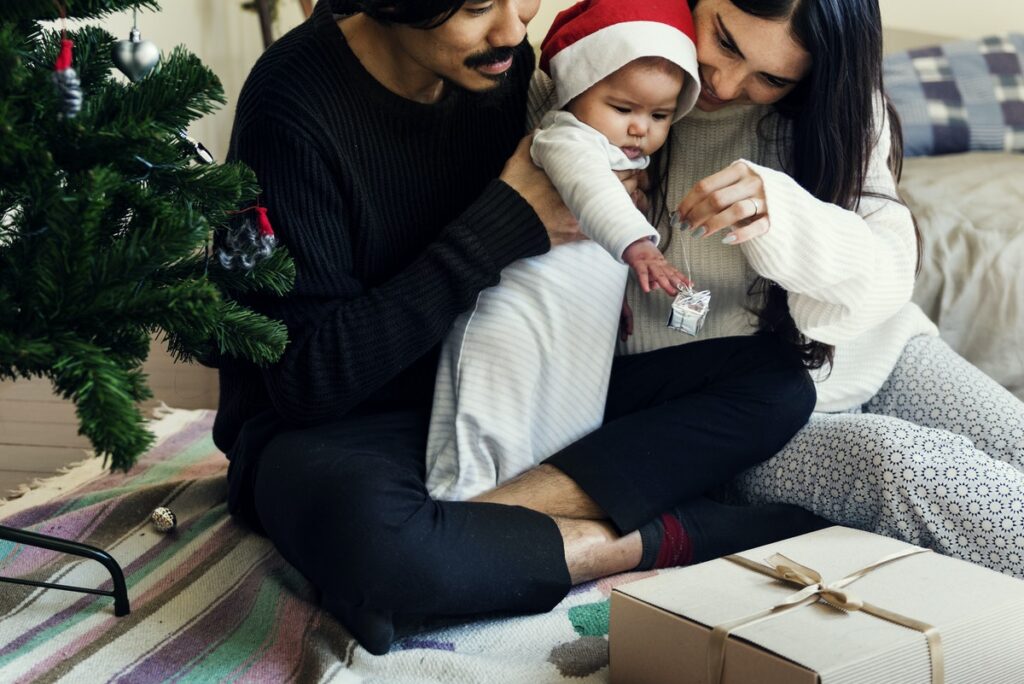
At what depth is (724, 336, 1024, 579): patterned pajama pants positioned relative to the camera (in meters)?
1.21

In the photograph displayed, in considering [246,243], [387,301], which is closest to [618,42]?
[387,301]

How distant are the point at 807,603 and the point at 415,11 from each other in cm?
71

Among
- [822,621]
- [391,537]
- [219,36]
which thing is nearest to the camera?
[822,621]

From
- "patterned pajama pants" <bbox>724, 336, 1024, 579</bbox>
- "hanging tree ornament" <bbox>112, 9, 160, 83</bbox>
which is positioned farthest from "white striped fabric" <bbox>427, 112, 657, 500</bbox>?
"hanging tree ornament" <bbox>112, 9, 160, 83</bbox>

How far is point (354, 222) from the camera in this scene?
128 cm

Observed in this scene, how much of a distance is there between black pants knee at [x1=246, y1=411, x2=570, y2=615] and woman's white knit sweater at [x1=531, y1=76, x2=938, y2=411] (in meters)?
0.40

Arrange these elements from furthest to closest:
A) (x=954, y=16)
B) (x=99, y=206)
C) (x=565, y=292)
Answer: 1. (x=954, y=16)
2. (x=565, y=292)
3. (x=99, y=206)

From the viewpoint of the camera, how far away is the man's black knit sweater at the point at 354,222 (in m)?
1.21

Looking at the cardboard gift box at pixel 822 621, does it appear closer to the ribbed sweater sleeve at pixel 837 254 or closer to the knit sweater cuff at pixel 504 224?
the ribbed sweater sleeve at pixel 837 254

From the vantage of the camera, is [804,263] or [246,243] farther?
[804,263]

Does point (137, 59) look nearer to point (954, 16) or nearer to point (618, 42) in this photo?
point (618, 42)

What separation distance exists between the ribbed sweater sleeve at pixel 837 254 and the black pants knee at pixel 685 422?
0.35 feet

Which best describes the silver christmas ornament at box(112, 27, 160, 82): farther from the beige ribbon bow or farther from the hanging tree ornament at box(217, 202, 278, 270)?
the beige ribbon bow

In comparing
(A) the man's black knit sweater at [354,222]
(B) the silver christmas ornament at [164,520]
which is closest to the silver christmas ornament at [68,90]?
(A) the man's black knit sweater at [354,222]
